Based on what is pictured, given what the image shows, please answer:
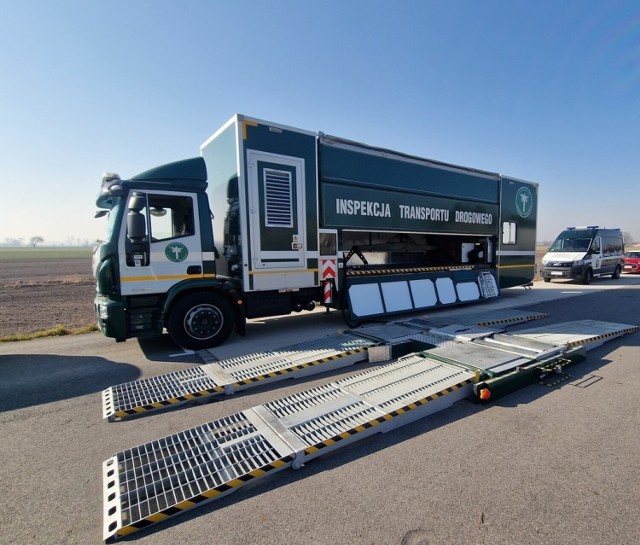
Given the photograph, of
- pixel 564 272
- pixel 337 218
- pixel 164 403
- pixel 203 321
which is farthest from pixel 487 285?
pixel 164 403

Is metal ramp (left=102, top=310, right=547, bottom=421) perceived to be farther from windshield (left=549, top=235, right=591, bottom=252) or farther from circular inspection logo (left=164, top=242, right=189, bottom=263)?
windshield (left=549, top=235, right=591, bottom=252)

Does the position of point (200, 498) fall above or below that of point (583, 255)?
below

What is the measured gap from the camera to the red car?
66.9 feet

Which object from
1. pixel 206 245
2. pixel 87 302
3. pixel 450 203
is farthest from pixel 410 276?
pixel 87 302

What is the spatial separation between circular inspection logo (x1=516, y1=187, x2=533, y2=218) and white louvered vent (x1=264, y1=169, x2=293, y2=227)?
346 inches

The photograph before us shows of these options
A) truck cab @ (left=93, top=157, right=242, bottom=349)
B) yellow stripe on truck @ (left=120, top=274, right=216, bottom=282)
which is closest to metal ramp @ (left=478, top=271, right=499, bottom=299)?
truck cab @ (left=93, top=157, right=242, bottom=349)

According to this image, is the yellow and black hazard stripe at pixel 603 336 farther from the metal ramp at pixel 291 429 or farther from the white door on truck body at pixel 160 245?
the white door on truck body at pixel 160 245

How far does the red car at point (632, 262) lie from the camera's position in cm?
2041

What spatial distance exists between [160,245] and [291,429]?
12.7 feet

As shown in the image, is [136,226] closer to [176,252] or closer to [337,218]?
[176,252]

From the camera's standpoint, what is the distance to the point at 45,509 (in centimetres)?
232

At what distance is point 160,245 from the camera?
5508mm

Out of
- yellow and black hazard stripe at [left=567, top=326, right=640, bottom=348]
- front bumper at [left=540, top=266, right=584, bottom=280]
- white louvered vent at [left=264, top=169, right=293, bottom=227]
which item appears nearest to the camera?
yellow and black hazard stripe at [left=567, top=326, right=640, bottom=348]

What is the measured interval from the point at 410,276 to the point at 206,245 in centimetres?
499
